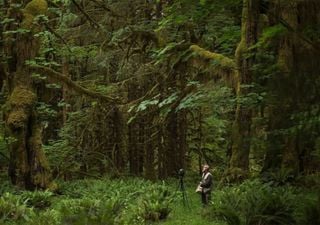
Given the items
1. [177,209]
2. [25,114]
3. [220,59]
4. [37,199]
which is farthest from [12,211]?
[220,59]

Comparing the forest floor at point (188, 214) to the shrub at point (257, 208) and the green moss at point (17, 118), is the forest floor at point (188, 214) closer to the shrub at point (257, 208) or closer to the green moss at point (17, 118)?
the shrub at point (257, 208)

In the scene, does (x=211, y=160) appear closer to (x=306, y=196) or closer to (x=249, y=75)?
(x=249, y=75)

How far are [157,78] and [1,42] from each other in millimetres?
6865

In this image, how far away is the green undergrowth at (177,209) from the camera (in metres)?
10.1

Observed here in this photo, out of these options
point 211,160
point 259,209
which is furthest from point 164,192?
point 211,160

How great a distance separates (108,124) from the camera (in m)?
28.3

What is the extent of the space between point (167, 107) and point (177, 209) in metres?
5.09

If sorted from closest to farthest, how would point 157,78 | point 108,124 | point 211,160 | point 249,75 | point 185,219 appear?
point 185,219 → point 249,75 → point 157,78 → point 108,124 → point 211,160

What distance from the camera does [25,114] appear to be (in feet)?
62.2

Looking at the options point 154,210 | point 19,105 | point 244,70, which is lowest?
point 154,210

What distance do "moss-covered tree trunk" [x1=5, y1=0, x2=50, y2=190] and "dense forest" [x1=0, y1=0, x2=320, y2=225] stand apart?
4cm

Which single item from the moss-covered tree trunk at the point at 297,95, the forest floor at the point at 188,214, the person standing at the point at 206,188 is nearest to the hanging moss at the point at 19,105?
the forest floor at the point at 188,214

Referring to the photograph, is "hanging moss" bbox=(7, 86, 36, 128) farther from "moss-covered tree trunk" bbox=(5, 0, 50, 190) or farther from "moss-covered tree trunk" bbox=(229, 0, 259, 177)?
"moss-covered tree trunk" bbox=(229, 0, 259, 177)

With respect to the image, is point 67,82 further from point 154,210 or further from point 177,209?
point 154,210
